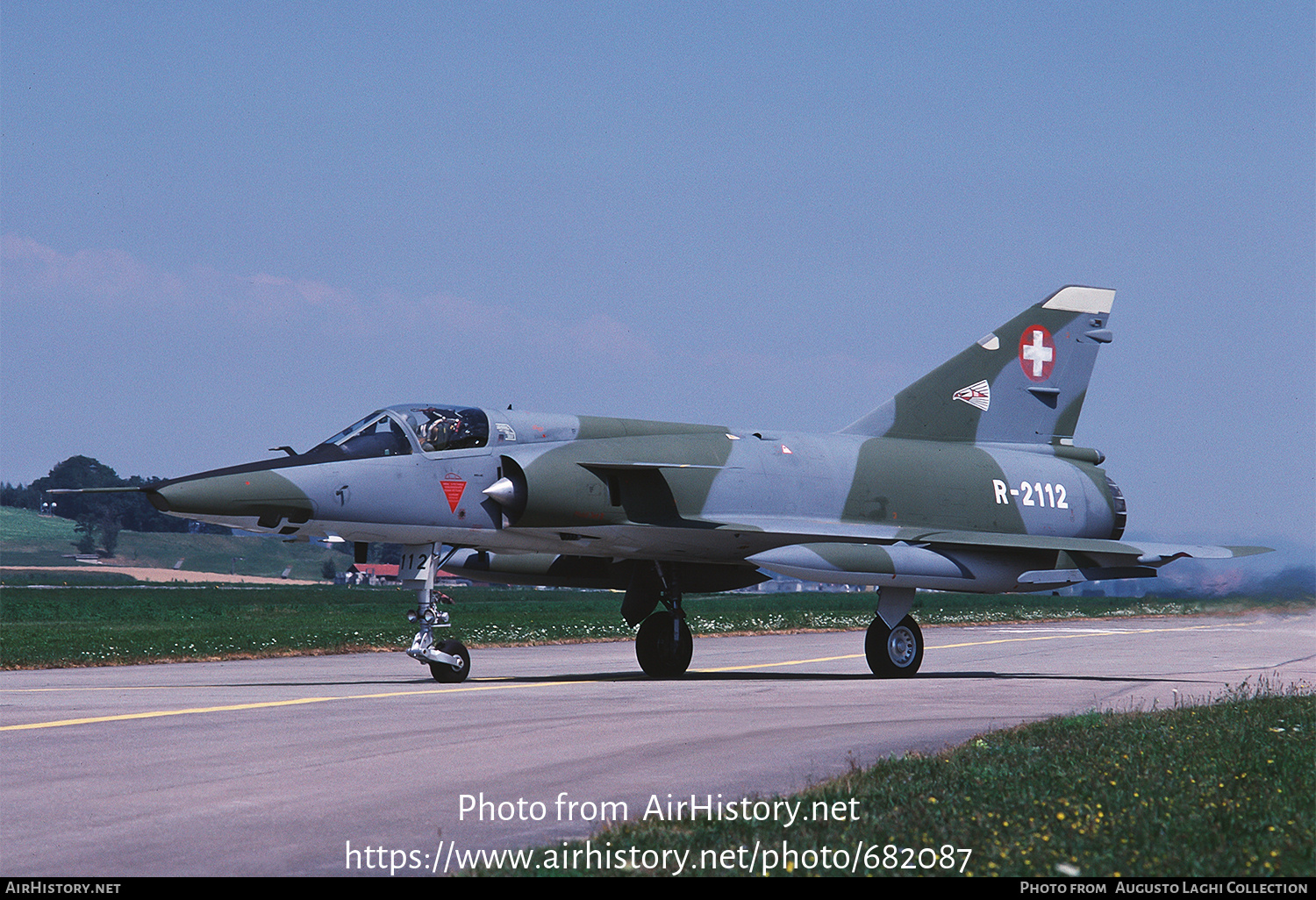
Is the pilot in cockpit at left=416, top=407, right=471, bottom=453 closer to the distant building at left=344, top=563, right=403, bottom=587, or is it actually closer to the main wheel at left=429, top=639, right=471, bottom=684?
the main wheel at left=429, top=639, right=471, bottom=684

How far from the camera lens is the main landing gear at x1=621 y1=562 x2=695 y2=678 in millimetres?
19734

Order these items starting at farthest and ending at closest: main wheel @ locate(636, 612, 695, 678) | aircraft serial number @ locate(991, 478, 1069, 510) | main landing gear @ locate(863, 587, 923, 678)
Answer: aircraft serial number @ locate(991, 478, 1069, 510), main wheel @ locate(636, 612, 695, 678), main landing gear @ locate(863, 587, 923, 678)

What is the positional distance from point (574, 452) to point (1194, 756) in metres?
10.2

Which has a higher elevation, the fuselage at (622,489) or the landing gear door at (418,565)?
the fuselage at (622,489)

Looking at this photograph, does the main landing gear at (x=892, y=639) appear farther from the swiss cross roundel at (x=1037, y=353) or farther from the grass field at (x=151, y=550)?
the grass field at (x=151, y=550)

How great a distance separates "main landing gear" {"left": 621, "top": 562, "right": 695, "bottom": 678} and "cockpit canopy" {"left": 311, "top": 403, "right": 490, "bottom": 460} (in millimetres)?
3893

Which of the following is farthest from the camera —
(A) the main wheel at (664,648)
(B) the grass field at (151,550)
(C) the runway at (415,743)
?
(B) the grass field at (151,550)

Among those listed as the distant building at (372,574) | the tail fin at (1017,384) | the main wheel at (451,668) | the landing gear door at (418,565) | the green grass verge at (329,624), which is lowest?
the distant building at (372,574)

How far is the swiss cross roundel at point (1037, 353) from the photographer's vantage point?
23219mm

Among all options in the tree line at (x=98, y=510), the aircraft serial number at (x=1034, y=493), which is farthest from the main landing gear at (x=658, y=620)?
the tree line at (x=98, y=510)

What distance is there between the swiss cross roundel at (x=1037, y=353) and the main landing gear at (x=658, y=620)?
7632 millimetres

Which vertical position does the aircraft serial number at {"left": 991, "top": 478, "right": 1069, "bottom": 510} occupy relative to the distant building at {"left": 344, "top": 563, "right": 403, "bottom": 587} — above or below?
above

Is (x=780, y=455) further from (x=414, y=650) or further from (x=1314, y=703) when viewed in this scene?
(x=1314, y=703)

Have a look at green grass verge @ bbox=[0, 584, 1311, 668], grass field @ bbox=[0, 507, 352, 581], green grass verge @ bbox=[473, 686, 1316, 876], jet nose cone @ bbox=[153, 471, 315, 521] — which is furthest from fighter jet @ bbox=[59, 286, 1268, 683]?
grass field @ bbox=[0, 507, 352, 581]
